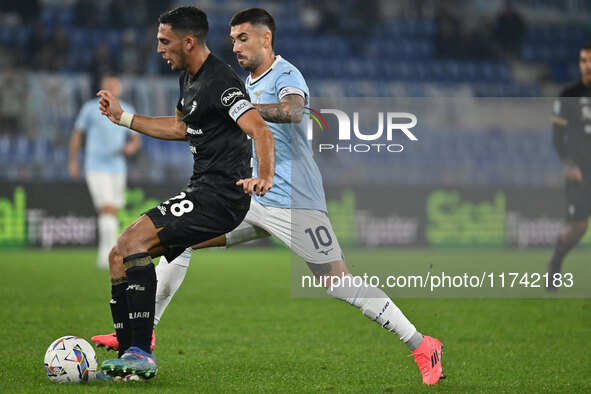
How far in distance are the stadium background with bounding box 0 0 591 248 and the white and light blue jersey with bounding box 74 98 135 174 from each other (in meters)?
2.42

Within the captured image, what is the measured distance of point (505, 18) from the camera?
20.7m

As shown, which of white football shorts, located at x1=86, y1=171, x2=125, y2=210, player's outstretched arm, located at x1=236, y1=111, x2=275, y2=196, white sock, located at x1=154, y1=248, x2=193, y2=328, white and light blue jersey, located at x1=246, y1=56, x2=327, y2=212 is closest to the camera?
player's outstretched arm, located at x1=236, y1=111, x2=275, y2=196

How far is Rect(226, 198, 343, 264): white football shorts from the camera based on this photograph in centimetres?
493

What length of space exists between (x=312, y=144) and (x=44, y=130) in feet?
35.6

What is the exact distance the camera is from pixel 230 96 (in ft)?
14.9

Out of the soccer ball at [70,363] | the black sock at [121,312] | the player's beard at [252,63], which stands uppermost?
the player's beard at [252,63]

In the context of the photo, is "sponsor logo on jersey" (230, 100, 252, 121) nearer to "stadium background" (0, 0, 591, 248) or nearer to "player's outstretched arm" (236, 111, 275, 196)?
"player's outstretched arm" (236, 111, 275, 196)

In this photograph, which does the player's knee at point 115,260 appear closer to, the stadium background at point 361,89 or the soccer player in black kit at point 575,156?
the stadium background at point 361,89

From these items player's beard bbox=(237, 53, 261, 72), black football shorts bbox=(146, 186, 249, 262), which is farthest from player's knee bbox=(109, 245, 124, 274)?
→ player's beard bbox=(237, 53, 261, 72)

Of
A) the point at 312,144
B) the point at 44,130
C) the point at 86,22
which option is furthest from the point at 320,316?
the point at 86,22

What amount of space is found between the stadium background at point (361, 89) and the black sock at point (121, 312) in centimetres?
179

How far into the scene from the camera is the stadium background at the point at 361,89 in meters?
11.4

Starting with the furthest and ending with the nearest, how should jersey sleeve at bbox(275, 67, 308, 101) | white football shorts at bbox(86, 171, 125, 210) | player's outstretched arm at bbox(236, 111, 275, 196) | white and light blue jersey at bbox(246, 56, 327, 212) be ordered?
white football shorts at bbox(86, 171, 125, 210)
white and light blue jersey at bbox(246, 56, 327, 212)
jersey sleeve at bbox(275, 67, 308, 101)
player's outstretched arm at bbox(236, 111, 275, 196)

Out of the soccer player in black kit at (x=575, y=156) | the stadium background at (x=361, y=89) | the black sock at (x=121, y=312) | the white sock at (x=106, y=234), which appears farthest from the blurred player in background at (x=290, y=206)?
the white sock at (x=106, y=234)
